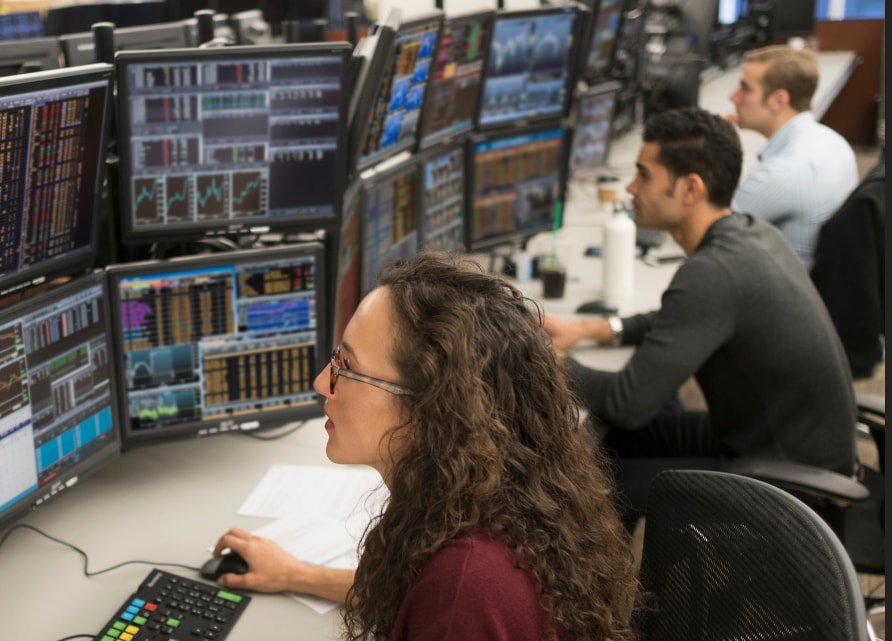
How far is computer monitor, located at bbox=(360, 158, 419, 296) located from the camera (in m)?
2.42

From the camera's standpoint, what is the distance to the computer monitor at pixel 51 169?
154cm

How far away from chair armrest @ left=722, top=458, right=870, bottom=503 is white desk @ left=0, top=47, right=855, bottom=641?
924 mm

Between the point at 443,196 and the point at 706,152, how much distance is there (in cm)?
73

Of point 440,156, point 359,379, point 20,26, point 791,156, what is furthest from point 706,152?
point 20,26

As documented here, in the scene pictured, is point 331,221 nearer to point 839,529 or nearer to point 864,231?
point 839,529

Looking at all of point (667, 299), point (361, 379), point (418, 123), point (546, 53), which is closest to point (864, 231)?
point (667, 299)

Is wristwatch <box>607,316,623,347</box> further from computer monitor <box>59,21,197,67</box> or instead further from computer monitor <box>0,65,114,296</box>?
computer monitor <box>0,65,114,296</box>

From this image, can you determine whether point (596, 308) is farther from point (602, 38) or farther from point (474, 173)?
point (602, 38)

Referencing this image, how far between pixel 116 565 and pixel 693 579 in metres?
0.95

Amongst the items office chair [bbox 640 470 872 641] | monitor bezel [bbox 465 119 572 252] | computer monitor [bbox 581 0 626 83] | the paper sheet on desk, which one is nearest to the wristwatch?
monitor bezel [bbox 465 119 572 252]

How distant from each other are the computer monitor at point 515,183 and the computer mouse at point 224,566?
1542 millimetres

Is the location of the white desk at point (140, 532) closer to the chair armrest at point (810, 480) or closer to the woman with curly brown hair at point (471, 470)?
the woman with curly brown hair at point (471, 470)

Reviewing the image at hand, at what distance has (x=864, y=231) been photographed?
2.84m

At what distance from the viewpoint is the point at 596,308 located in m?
2.94
